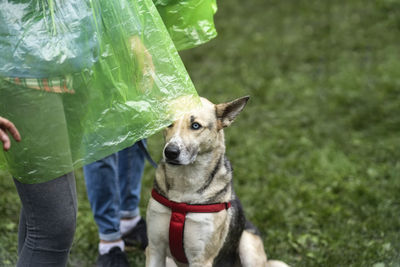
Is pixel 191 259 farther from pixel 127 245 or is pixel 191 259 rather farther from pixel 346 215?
pixel 346 215

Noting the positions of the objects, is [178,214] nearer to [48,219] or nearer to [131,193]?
[48,219]

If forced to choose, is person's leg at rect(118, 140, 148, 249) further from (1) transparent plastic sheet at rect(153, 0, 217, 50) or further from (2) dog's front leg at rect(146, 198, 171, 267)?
(1) transparent plastic sheet at rect(153, 0, 217, 50)

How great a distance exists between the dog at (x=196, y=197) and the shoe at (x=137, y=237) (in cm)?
96

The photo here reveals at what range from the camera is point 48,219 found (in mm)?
2355

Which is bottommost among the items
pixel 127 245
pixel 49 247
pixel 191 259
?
pixel 127 245

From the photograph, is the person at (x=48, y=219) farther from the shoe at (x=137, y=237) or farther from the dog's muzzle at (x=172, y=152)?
the shoe at (x=137, y=237)

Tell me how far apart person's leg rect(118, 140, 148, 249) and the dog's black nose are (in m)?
1.13

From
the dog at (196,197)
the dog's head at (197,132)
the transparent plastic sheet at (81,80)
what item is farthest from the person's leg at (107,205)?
the transparent plastic sheet at (81,80)

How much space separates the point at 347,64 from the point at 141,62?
5985 mm

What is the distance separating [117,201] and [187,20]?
1.45m

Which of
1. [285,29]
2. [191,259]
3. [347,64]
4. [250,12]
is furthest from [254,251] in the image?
[250,12]

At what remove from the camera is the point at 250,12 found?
10.1 meters

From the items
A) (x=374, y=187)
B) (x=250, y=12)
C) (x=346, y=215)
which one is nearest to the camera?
(x=346, y=215)

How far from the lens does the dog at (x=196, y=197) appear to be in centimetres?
269
